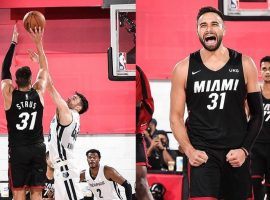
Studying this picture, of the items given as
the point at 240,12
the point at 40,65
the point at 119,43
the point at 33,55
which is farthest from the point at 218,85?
the point at 33,55

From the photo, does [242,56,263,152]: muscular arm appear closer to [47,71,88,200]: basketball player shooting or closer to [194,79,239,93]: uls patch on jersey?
[194,79,239,93]: uls patch on jersey

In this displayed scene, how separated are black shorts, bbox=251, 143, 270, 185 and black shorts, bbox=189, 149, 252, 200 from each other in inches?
50.5

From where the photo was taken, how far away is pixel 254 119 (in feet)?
8.90

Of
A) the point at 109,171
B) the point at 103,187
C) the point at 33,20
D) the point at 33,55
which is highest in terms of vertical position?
the point at 33,20

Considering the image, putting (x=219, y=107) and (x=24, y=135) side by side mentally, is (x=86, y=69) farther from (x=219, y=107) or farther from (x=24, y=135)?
(x=219, y=107)

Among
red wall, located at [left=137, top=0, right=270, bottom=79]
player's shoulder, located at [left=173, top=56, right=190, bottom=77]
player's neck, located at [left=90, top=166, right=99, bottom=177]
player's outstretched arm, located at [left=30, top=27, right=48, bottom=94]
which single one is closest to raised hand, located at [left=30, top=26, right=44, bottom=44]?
player's outstretched arm, located at [left=30, top=27, right=48, bottom=94]

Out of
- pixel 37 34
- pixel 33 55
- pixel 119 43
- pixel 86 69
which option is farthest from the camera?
pixel 86 69

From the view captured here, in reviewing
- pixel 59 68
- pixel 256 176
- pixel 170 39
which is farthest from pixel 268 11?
pixel 59 68

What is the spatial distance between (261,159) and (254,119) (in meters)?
1.35

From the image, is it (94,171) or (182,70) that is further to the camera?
(94,171)

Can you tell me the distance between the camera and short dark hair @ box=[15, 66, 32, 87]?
4.50 metres

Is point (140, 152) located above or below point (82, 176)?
above

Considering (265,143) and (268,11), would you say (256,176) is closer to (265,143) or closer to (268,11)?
(265,143)

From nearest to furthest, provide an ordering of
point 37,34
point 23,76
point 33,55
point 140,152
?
point 140,152 → point 23,76 → point 37,34 → point 33,55
